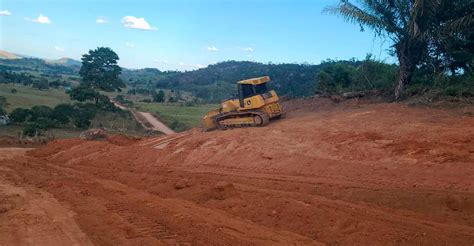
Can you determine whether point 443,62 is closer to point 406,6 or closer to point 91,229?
point 406,6

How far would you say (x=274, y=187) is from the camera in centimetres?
1009

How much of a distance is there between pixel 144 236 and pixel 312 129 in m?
8.46

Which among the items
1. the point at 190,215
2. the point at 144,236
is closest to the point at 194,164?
the point at 190,215

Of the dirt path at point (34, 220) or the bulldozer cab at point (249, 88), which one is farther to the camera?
the bulldozer cab at point (249, 88)

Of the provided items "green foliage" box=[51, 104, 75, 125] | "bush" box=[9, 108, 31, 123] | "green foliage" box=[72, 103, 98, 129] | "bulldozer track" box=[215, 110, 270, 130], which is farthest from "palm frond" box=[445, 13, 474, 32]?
"bush" box=[9, 108, 31, 123]

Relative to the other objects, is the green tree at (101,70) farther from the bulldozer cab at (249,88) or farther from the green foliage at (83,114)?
the bulldozer cab at (249,88)

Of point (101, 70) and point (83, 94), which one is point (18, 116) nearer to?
point (83, 94)

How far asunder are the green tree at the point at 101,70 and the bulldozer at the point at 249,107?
1391 inches

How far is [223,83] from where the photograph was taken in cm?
9231

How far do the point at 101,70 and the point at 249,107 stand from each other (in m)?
38.2

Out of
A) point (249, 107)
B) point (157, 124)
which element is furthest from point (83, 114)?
point (249, 107)

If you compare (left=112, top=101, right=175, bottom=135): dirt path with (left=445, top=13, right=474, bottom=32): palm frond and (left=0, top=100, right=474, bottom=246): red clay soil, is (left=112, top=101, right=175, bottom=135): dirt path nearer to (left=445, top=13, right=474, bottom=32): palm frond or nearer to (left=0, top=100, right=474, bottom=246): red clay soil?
(left=0, top=100, right=474, bottom=246): red clay soil

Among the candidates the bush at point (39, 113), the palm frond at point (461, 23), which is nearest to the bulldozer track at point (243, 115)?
the palm frond at point (461, 23)

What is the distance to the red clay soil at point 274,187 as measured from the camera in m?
7.19
